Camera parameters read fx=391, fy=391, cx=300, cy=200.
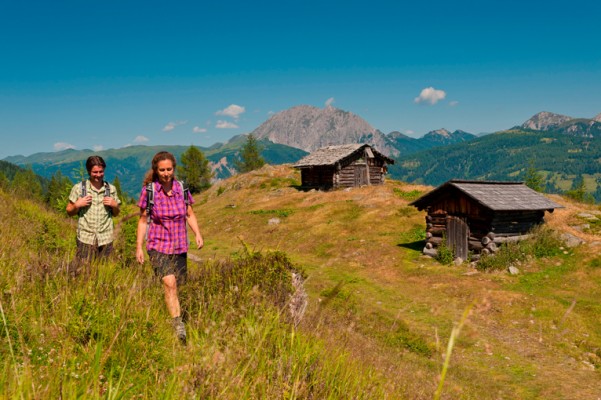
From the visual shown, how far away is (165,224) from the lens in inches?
207

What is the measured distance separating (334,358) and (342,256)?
1731 centimetres

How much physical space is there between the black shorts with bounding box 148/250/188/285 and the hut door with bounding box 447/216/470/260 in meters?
15.4

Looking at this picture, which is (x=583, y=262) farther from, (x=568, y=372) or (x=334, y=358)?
(x=334, y=358)

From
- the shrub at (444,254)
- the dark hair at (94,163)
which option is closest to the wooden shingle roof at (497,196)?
the shrub at (444,254)

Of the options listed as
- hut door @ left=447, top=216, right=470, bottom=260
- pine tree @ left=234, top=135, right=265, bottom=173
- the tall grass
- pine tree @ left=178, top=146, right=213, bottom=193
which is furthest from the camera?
pine tree @ left=234, top=135, right=265, bottom=173

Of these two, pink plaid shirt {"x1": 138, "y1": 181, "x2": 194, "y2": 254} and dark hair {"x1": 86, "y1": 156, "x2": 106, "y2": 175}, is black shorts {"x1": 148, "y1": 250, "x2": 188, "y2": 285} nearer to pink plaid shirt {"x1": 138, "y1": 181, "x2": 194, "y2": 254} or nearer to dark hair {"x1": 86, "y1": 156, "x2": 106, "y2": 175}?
pink plaid shirt {"x1": 138, "y1": 181, "x2": 194, "y2": 254}

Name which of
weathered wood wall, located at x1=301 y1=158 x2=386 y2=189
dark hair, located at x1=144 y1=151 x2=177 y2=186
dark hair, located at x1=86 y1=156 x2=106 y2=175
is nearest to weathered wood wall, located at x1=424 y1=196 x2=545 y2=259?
dark hair, located at x1=144 y1=151 x2=177 y2=186

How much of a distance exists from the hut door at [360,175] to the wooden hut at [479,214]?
2149 centimetres

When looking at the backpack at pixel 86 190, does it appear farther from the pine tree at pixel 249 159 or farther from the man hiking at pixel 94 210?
the pine tree at pixel 249 159

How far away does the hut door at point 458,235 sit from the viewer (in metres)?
17.7


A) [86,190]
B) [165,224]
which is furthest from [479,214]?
[86,190]

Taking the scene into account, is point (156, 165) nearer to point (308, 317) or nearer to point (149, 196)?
point (149, 196)

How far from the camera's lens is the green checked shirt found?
232 inches

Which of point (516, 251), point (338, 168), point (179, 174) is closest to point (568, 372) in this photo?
point (516, 251)
